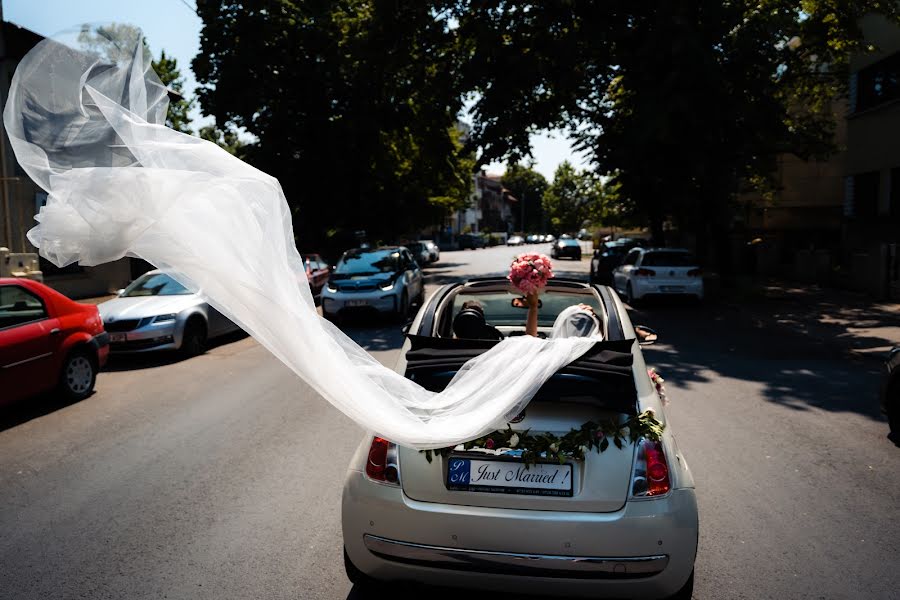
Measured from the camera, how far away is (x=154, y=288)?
1245 centimetres

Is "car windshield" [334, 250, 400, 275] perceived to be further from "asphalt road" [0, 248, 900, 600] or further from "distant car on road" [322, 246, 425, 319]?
"asphalt road" [0, 248, 900, 600]

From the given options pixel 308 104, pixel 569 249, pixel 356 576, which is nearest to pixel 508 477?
pixel 356 576

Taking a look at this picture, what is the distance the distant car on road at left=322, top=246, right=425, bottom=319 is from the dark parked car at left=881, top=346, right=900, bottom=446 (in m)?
10.1

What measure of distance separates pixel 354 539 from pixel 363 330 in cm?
1139

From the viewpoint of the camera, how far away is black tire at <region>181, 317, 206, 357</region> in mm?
11566

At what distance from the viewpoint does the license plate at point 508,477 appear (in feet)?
10.3

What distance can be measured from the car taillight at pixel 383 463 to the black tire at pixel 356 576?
0.43 meters

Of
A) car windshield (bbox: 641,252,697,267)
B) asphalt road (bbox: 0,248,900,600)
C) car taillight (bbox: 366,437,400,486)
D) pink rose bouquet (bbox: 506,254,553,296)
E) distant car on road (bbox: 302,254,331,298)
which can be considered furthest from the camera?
distant car on road (bbox: 302,254,331,298)

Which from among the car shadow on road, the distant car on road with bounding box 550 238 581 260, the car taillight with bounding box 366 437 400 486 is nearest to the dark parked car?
the car taillight with bounding box 366 437 400 486

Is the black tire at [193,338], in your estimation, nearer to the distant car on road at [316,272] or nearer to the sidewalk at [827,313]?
the distant car on road at [316,272]

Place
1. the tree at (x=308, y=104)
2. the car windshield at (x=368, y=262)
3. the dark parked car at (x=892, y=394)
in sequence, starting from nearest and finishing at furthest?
the dark parked car at (x=892, y=394) < the car windshield at (x=368, y=262) < the tree at (x=308, y=104)

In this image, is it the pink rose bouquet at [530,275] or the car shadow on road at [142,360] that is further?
the car shadow on road at [142,360]

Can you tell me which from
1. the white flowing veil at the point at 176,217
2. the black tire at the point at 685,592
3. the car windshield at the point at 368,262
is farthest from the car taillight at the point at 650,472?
the car windshield at the point at 368,262

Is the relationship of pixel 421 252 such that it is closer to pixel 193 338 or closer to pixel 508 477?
pixel 193 338
